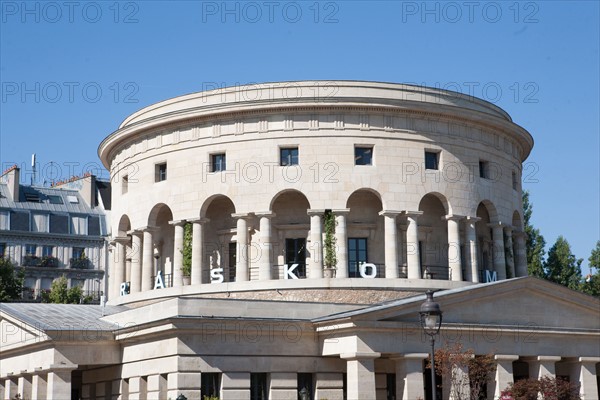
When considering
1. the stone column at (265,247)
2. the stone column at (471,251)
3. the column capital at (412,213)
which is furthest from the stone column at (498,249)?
the stone column at (265,247)

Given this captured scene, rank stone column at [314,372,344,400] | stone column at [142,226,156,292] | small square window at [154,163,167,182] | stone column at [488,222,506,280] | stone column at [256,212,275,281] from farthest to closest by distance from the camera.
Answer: stone column at [488,222,506,280]
stone column at [142,226,156,292]
small square window at [154,163,167,182]
stone column at [256,212,275,281]
stone column at [314,372,344,400]

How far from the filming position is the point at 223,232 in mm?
52875

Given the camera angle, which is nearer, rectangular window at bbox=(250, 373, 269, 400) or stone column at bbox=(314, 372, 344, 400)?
rectangular window at bbox=(250, 373, 269, 400)

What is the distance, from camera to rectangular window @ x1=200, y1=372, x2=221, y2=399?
4038 centimetres

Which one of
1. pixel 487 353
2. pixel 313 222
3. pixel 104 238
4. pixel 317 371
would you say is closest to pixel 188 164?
pixel 313 222

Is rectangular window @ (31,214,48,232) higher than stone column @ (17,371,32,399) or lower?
higher

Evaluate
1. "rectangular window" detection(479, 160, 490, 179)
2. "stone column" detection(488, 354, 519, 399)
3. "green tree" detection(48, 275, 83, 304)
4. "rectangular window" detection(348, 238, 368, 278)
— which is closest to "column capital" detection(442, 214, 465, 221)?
"rectangular window" detection(479, 160, 490, 179)

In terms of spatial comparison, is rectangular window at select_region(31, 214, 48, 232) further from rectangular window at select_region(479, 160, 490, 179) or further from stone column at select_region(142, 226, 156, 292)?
rectangular window at select_region(479, 160, 490, 179)

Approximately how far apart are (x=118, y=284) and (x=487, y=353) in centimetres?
2424

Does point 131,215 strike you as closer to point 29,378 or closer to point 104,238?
point 29,378

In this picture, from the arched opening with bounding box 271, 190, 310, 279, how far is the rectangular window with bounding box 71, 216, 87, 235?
43.9 metres

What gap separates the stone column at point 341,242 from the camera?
4988 cm

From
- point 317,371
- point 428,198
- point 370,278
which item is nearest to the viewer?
point 317,371

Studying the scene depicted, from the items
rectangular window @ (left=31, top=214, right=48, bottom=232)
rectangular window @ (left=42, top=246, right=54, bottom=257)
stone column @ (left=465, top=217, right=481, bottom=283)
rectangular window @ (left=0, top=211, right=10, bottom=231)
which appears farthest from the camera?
rectangular window @ (left=31, top=214, right=48, bottom=232)
